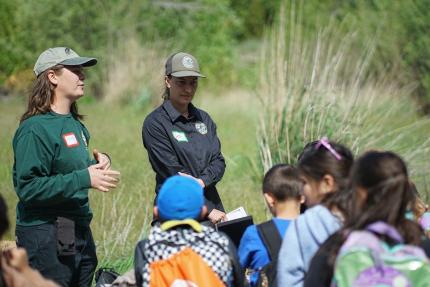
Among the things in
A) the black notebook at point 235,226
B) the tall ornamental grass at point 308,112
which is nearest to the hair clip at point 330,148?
the black notebook at point 235,226

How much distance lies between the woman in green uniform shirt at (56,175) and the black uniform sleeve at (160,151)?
0.57 m

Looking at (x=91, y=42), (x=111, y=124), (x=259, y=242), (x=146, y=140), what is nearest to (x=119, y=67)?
(x=91, y=42)

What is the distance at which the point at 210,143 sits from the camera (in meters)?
5.87

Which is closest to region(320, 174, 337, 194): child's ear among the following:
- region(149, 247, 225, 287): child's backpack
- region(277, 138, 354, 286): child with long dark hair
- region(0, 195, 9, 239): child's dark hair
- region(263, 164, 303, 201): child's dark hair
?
region(277, 138, 354, 286): child with long dark hair

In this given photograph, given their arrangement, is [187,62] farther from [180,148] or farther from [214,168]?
[214,168]

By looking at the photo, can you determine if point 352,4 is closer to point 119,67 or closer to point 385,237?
point 119,67

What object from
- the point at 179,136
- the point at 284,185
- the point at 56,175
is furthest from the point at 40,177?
the point at 284,185

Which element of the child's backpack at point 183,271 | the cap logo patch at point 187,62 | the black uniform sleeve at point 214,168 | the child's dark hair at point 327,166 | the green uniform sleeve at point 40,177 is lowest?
the child's backpack at point 183,271

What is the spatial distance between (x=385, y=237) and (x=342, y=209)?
44 centimetres

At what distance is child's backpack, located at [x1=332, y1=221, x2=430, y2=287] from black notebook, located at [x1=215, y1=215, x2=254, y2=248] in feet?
4.82

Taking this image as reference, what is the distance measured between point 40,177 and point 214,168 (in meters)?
1.30

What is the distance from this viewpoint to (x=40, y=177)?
490 cm

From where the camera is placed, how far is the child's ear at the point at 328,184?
412 centimetres

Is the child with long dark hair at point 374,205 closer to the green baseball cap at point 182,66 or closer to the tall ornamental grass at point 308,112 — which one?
the green baseball cap at point 182,66
